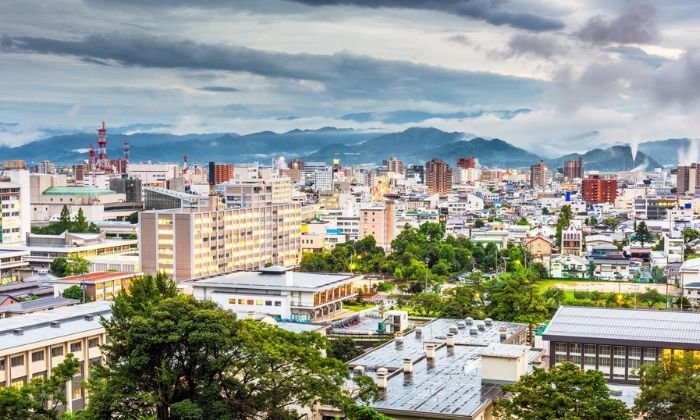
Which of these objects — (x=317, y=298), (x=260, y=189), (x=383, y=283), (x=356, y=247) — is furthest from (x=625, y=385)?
(x=260, y=189)

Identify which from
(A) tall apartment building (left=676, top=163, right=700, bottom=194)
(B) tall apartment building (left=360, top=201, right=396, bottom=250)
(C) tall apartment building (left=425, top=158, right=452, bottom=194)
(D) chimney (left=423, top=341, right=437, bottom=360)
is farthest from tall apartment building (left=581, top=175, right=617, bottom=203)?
(D) chimney (left=423, top=341, right=437, bottom=360)

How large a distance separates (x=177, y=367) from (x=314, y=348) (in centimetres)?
194

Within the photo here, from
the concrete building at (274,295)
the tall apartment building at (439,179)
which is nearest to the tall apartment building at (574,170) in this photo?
the tall apartment building at (439,179)

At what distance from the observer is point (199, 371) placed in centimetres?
1252

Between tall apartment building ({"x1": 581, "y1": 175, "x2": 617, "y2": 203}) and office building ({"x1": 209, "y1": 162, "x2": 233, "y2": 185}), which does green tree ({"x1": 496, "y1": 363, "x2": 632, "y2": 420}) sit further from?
office building ({"x1": 209, "y1": 162, "x2": 233, "y2": 185})

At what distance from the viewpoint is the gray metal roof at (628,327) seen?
16.4 m

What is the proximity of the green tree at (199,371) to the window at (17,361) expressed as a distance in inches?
245

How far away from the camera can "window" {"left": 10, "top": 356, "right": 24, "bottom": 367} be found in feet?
59.2

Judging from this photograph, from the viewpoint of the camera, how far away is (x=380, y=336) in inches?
974

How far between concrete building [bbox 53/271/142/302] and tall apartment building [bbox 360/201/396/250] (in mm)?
23184

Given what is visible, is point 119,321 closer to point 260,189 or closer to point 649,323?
point 649,323

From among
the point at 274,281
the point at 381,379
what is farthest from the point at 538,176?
the point at 381,379

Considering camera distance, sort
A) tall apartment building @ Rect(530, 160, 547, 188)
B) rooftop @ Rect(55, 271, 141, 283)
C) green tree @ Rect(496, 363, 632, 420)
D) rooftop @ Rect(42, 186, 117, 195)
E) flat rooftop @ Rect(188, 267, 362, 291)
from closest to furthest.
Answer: green tree @ Rect(496, 363, 632, 420)
flat rooftop @ Rect(188, 267, 362, 291)
rooftop @ Rect(55, 271, 141, 283)
rooftop @ Rect(42, 186, 117, 195)
tall apartment building @ Rect(530, 160, 547, 188)

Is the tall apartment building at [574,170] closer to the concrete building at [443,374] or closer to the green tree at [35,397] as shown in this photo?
the concrete building at [443,374]
